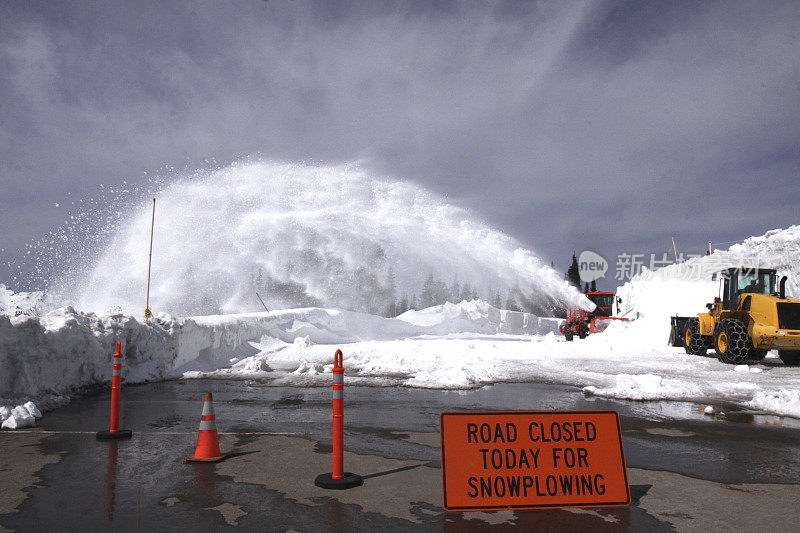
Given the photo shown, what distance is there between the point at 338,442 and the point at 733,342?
15.7 metres

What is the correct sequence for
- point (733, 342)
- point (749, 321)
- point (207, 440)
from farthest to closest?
point (749, 321) → point (733, 342) → point (207, 440)

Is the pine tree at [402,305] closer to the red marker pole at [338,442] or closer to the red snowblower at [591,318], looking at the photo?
the red snowblower at [591,318]

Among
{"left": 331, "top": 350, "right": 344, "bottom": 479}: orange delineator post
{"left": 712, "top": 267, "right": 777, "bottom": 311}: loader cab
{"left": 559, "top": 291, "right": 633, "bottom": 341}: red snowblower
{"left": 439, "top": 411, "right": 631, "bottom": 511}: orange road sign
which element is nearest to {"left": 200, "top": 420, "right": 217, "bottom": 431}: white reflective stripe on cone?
{"left": 331, "top": 350, "right": 344, "bottom": 479}: orange delineator post

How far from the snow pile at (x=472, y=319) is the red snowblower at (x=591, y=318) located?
958 centimetres

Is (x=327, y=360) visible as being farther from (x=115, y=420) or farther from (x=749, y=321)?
(x=749, y=321)

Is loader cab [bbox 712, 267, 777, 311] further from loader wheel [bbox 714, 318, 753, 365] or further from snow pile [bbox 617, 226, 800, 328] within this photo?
snow pile [bbox 617, 226, 800, 328]

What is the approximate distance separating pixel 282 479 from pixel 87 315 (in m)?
9.23

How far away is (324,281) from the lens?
129 feet

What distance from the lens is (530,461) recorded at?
4355 mm

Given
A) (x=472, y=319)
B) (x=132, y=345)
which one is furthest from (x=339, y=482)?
(x=472, y=319)

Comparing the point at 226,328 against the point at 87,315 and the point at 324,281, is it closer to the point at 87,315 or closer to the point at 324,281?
the point at 87,315

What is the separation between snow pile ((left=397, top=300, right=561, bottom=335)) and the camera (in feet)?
130

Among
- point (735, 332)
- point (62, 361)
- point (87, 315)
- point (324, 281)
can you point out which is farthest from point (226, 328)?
point (324, 281)

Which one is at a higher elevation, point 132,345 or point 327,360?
point 132,345
